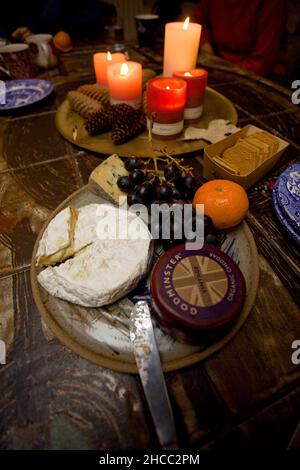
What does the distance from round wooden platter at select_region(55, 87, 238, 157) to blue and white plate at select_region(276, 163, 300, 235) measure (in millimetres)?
379

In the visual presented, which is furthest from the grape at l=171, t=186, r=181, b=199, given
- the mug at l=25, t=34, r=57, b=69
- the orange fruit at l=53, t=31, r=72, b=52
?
the orange fruit at l=53, t=31, r=72, b=52

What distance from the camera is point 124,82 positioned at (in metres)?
1.21

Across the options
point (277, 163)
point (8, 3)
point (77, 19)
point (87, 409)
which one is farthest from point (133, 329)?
point (8, 3)

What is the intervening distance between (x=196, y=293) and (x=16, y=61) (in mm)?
1735

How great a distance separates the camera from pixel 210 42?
2.71 m

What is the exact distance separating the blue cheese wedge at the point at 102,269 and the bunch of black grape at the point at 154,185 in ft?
0.38

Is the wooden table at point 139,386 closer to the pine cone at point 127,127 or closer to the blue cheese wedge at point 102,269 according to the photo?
the blue cheese wedge at point 102,269

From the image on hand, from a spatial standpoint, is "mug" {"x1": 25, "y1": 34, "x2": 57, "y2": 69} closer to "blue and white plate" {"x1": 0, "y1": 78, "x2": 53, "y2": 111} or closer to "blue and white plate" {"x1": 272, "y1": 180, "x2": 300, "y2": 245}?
"blue and white plate" {"x1": 0, "y1": 78, "x2": 53, "y2": 111}

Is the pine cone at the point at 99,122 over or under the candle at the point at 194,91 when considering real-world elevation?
under

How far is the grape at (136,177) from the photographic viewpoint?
88cm

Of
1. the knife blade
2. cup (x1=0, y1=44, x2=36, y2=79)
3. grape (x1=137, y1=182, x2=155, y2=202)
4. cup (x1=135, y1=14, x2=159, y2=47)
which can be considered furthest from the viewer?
cup (x1=135, y1=14, x2=159, y2=47)

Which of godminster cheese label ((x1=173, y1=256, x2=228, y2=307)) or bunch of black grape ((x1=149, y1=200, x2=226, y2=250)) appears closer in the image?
godminster cheese label ((x1=173, y1=256, x2=228, y2=307))

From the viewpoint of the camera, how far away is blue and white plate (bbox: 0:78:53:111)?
1.43 m

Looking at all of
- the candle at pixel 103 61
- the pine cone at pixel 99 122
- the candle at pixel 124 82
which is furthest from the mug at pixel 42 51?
the pine cone at pixel 99 122
